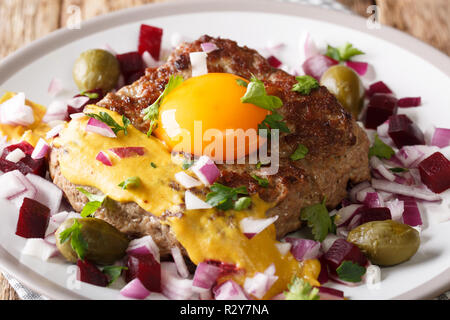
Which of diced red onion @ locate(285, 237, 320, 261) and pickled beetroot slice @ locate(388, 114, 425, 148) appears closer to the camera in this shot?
diced red onion @ locate(285, 237, 320, 261)

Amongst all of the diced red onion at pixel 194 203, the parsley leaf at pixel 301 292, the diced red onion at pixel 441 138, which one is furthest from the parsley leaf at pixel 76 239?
the diced red onion at pixel 441 138

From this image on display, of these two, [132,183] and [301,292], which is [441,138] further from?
[132,183]

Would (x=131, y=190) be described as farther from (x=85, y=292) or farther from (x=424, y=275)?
(x=424, y=275)

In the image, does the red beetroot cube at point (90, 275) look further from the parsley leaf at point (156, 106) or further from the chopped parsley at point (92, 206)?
the parsley leaf at point (156, 106)

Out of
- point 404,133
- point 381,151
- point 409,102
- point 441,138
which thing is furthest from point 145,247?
point 409,102

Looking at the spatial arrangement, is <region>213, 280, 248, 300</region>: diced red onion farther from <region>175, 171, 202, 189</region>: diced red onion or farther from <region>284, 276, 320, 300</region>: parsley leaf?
<region>175, 171, 202, 189</region>: diced red onion

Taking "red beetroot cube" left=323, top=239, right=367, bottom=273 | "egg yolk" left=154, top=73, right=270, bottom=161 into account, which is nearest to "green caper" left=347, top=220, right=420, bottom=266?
"red beetroot cube" left=323, top=239, right=367, bottom=273
